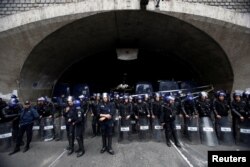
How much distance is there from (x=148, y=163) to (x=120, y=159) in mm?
937

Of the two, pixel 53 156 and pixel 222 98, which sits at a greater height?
pixel 222 98

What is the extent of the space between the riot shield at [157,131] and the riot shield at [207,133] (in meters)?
1.58

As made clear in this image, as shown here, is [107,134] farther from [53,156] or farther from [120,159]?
[53,156]

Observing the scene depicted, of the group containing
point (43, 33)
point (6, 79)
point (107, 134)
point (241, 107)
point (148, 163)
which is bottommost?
point (148, 163)

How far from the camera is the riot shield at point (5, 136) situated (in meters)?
7.47

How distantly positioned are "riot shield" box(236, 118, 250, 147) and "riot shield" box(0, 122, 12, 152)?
8730 millimetres

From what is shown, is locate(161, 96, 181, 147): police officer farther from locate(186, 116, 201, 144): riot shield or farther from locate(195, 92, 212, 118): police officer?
locate(195, 92, 212, 118): police officer

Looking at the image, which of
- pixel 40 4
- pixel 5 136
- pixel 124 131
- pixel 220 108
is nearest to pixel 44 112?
pixel 5 136

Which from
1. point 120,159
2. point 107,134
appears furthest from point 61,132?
point 120,159

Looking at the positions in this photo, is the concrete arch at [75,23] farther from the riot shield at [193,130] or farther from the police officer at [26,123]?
the riot shield at [193,130]

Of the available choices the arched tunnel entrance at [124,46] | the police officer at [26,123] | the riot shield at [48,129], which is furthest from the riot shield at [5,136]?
the arched tunnel entrance at [124,46]

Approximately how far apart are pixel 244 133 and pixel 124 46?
11.5 m

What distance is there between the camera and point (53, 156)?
7023 mm

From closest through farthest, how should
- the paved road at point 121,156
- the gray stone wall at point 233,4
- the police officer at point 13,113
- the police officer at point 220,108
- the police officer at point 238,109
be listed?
the paved road at point 121,156 → the police officer at point 238,109 → the police officer at point 13,113 → the police officer at point 220,108 → the gray stone wall at point 233,4
